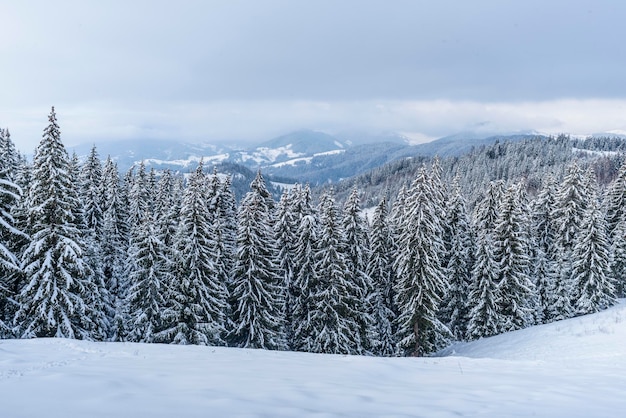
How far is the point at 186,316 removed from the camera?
25.3 m

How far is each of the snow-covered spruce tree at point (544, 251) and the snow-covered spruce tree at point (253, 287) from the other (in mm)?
28404

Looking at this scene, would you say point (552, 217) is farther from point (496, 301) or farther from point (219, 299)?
point (219, 299)

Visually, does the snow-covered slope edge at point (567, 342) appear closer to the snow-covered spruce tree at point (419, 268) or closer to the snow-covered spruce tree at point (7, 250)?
the snow-covered spruce tree at point (419, 268)

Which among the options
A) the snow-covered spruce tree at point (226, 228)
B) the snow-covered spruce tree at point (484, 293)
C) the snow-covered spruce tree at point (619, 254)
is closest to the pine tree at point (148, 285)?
the snow-covered spruce tree at point (226, 228)

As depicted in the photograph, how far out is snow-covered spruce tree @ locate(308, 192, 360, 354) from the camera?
29.2 meters

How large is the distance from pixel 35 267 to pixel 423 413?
22.4 m

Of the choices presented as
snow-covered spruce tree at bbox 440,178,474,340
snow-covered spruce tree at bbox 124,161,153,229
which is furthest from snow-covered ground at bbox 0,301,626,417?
snow-covered spruce tree at bbox 124,161,153,229

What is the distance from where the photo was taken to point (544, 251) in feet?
148

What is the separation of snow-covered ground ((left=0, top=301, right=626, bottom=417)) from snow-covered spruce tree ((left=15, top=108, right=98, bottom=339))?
8.56 metres

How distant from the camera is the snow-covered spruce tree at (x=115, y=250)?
100 feet

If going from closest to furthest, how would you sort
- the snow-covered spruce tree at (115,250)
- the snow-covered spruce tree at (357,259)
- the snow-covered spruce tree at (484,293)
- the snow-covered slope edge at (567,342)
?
the snow-covered slope edge at (567,342) < the snow-covered spruce tree at (115,250) < the snow-covered spruce tree at (357,259) < the snow-covered spruce tree at (484,293)

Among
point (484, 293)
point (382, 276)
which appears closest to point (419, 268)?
point (382, 276)

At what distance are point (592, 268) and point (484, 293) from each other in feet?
35.7

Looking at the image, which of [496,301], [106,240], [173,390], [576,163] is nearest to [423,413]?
[173,390]
